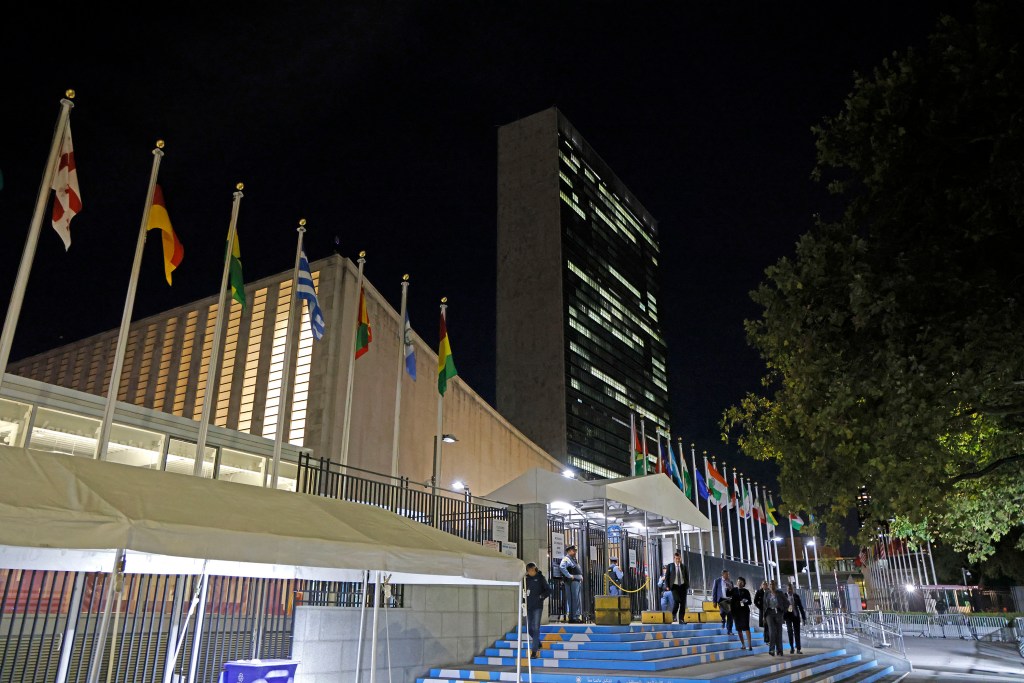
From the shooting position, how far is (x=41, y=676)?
882 cm

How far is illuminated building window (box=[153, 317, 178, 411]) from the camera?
28703 mm

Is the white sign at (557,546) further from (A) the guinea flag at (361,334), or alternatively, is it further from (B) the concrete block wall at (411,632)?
(A) the guinea flag at (361,334)

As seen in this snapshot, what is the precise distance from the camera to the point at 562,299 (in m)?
126

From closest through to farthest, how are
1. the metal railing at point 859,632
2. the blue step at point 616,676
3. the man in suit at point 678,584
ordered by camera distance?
the blue step at point 616,676
the man in suit at point 678,584
the metal railing at point 859,632

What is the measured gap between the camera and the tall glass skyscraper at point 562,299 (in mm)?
126812

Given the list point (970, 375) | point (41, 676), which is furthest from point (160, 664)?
point (970, 375)

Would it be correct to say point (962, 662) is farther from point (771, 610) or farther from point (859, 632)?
point (771, 610)

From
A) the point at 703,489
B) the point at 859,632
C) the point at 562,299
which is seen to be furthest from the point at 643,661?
the point at 562,299

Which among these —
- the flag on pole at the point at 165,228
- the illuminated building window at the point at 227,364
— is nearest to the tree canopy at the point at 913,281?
the flag on pole at the point at 165,228

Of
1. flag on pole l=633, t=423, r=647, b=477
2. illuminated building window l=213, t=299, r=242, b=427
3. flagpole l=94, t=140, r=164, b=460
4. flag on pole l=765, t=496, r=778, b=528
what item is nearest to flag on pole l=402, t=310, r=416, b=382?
flagpole l=94, t=140, r=164, b=460

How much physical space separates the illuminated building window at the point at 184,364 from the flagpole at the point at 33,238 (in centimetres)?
1725

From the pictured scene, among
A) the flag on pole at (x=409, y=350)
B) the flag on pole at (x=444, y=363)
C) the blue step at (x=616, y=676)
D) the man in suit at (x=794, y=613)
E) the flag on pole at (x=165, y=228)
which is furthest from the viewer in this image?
the flag on pole at (x=444, y=363)

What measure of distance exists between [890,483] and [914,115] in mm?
5591

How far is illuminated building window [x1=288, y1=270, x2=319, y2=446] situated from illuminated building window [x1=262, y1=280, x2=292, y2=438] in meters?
0.59
